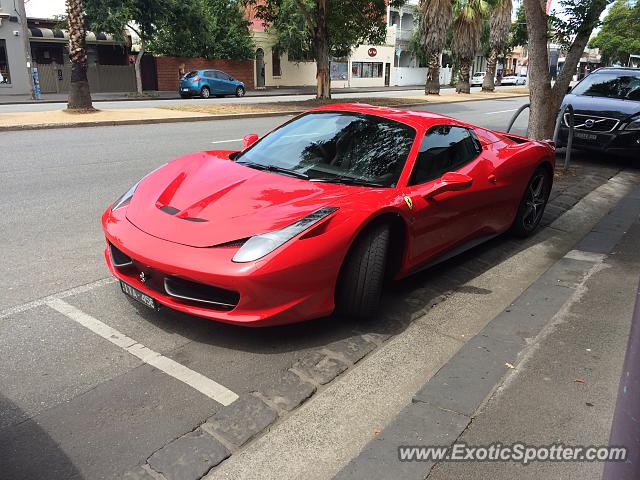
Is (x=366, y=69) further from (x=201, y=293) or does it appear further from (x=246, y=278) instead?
(x=246, y=278)

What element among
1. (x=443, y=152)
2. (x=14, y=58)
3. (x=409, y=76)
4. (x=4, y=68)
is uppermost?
(x=14, y=58)

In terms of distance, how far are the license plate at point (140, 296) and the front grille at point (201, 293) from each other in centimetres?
13

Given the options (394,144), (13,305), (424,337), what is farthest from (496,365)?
(13,305)

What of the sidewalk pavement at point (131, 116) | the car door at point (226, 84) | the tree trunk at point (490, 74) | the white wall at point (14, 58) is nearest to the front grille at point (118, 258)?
the sidewalk pavement at point (131, 116)

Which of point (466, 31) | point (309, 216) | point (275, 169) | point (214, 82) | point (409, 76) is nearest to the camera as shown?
point (309, 216)

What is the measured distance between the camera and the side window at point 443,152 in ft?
13.6

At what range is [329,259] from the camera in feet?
10.5

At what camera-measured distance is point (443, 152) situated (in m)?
4.47

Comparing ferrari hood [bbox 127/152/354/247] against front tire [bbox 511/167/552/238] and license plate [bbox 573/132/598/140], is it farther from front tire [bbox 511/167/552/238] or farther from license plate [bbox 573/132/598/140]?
license plate [bbox 573/132/598/140]

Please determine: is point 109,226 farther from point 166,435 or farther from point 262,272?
point 166,435

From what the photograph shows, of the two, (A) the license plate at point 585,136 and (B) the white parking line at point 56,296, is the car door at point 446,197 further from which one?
(A) the license plate at point 585,136

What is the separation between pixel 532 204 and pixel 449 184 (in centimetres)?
222

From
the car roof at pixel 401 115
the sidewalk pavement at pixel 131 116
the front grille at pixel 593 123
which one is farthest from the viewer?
the sidewalk pavement at pixel 131 116

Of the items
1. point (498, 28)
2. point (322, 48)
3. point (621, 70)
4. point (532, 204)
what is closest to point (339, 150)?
point (532, 204)
